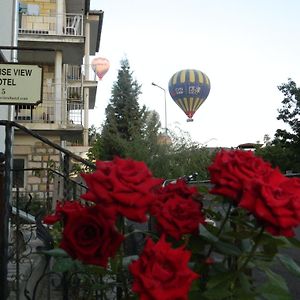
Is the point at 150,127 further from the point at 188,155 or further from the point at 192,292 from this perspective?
the point at 192,292

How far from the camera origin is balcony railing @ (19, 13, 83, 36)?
21.2 meters

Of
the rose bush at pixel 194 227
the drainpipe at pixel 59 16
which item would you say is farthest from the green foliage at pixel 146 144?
the rose bush at pixel 194 227

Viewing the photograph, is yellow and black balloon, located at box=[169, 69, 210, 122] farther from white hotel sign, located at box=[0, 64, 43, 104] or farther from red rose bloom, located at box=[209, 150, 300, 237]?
red rose bloom, located at box=[209, 150, 300, 237]

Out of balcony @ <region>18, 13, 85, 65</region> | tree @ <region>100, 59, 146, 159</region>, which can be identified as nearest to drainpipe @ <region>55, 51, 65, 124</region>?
balcony @ <region>18, 13, 85, 65</region>

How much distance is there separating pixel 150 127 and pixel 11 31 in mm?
31364

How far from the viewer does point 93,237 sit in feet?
5.22

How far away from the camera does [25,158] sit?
19812 millimetres

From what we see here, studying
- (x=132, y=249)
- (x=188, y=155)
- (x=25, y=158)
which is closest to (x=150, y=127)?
(x=188, y=155)

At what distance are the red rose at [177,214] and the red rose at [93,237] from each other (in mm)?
149

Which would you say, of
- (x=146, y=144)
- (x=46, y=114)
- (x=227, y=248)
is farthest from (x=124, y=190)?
(x=146, y=144)

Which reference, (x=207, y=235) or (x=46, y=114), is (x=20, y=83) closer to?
(x=207, y=235)

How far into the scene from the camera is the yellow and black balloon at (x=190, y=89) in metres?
33.9

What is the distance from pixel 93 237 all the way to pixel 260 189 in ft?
1.75

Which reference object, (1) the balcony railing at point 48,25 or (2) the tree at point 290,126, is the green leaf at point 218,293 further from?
(2) the tree at point 290,126
